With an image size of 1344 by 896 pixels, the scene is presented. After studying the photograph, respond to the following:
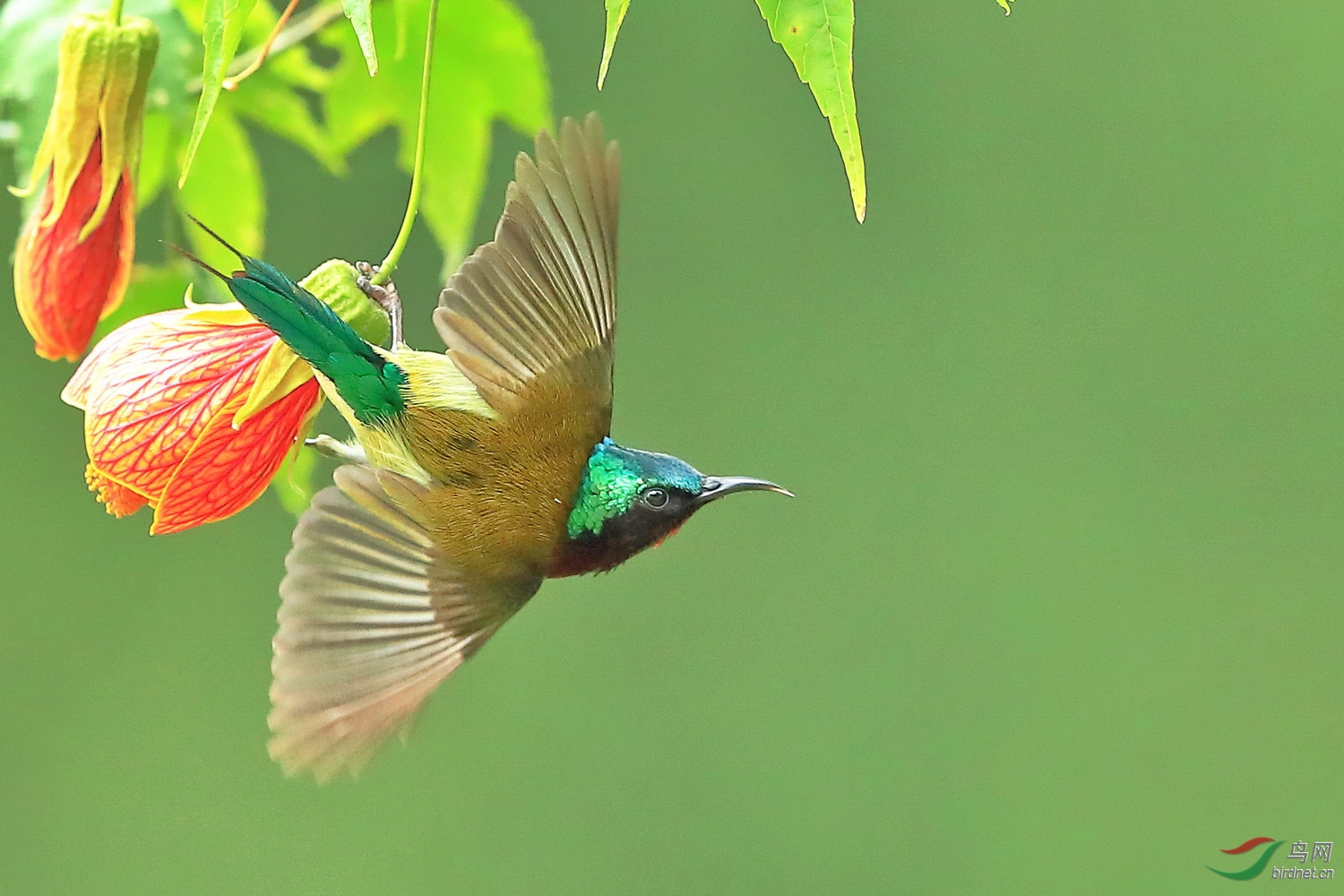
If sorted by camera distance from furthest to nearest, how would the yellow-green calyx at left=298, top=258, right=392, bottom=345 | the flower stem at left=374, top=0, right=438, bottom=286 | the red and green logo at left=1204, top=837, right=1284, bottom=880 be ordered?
the red and green logo at left=1204, top=837, right=1284, bottom=880
the yellow-green calyx at left=298, top=258, right=392, bottom=345
the flower stem at left=374, top=0, right=438, bottom=286

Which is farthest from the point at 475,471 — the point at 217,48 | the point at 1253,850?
the point at 1253,850

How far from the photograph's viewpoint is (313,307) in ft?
2.52

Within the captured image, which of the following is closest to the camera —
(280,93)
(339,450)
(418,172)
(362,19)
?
(362,19)

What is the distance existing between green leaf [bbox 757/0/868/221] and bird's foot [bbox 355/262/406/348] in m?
0.29

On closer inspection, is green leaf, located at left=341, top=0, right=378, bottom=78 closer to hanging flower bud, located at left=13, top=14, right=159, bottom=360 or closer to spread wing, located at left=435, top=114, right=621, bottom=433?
spread wing, located at left=435, top=114, right=621, bottom=433

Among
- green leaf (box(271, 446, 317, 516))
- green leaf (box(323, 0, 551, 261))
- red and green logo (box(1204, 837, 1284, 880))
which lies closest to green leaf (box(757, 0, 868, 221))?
green leaf (box(271, 446, 317, 516))

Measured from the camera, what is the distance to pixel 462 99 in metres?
1.12

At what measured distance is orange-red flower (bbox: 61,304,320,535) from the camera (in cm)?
78

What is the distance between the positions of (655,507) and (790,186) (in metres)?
2.06

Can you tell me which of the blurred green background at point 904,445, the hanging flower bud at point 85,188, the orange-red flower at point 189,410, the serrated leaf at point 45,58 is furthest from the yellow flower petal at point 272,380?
the blurred green background at point 904,445

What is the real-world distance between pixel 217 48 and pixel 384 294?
0.23 m

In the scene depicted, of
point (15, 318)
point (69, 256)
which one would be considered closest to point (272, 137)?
point (15, 318)

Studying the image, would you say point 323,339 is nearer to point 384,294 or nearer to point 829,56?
point 384,294

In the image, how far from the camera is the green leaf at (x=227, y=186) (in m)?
1.07
